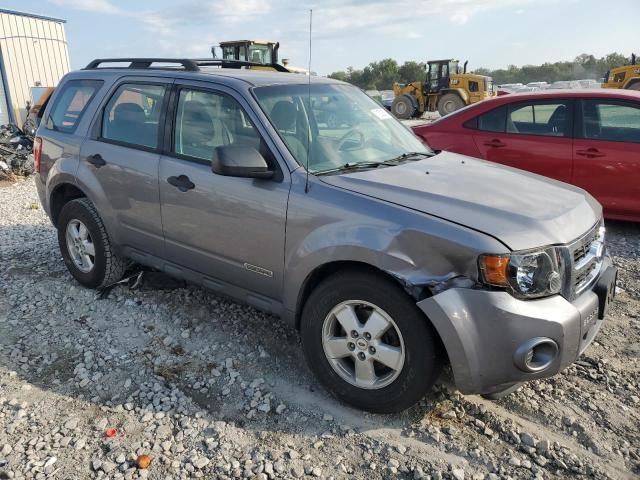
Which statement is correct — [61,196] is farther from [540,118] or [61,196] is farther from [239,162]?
[540,118]

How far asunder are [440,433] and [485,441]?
232 millimetres

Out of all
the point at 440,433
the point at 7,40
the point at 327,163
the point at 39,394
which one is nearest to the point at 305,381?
the point at 440,433

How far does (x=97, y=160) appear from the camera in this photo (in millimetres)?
4348

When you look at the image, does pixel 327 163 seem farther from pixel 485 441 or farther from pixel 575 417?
pixel 575 417

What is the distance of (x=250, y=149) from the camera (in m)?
3.22

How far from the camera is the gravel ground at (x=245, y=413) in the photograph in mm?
2729

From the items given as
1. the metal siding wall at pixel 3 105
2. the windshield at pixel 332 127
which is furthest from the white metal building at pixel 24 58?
the windshield at pixel 332 127

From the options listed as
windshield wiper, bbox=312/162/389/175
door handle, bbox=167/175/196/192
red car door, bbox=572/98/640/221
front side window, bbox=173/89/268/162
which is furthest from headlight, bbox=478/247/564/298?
red car door, bbox=572/98/640/221

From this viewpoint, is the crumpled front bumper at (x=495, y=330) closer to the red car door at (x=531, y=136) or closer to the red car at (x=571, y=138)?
the red car at (x=571, y=138)

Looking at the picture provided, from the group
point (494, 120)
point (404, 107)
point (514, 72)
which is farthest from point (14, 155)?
point (514, 72)

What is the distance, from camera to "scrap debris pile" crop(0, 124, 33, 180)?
10.5 meters

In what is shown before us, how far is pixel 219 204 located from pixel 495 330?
186 centimetres

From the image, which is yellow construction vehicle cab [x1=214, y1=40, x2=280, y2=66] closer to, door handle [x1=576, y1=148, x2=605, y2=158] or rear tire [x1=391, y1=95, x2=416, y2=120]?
rear tire [x1=391, y1=95, x2=416, y2=120]

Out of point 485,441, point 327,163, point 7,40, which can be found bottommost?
point 485,441
